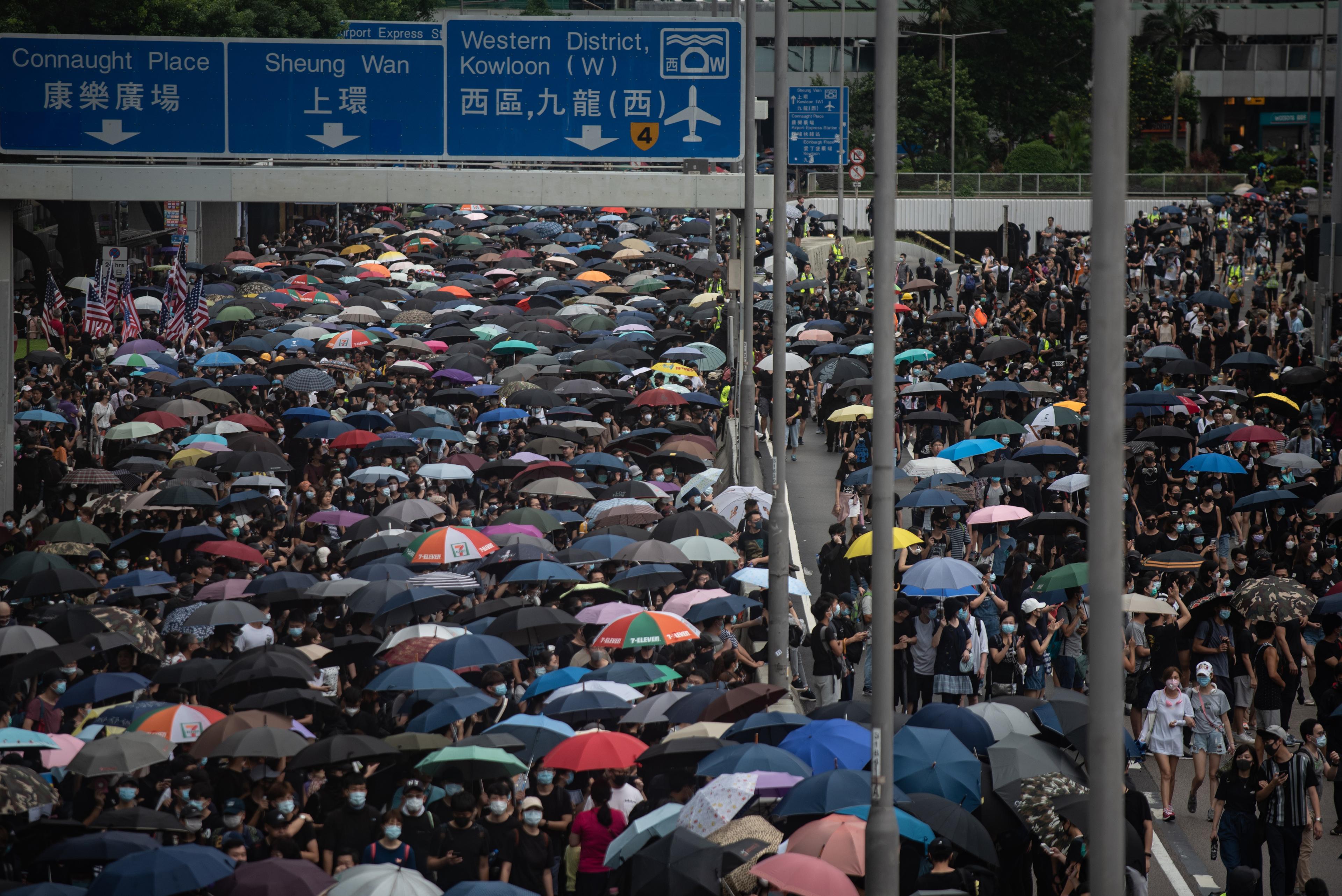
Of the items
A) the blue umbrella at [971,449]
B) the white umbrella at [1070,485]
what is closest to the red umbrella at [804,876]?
the white umbrella at [1070,485]

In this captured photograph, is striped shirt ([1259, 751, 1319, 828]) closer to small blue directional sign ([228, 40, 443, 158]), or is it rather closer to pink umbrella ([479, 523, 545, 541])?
pink umbrella ([479, 523, 545, 541])

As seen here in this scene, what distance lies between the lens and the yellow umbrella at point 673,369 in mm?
27891

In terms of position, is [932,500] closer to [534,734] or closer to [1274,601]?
[1274,601]

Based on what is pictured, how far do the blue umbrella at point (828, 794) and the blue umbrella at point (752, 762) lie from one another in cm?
24

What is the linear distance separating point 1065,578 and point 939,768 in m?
4.79

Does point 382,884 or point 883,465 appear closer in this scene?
point 382,884

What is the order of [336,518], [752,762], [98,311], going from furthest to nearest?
[98,311]
[336,518]
[752,762]

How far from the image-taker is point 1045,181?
66688 millimetres

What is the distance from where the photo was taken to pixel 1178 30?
84.4 meters

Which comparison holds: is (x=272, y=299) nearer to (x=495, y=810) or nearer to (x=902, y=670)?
(x=902, y=670)

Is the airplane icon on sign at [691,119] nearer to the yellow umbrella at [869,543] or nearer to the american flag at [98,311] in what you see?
the yellow umbrella at [869,543]

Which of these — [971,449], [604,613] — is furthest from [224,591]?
[971,449]

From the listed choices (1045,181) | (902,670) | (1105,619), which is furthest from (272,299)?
(1045,181)

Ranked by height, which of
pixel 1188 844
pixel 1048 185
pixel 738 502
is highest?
pixel 1048 185
